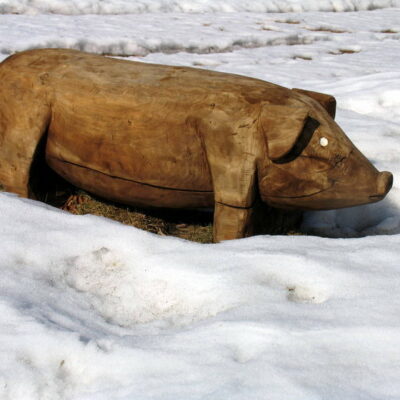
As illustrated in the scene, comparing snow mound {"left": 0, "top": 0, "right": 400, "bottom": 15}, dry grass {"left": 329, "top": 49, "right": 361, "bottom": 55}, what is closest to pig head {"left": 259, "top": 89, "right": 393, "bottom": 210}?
dry grass {"left": 329, "top": 49, "right": 361, "bottom": 55}

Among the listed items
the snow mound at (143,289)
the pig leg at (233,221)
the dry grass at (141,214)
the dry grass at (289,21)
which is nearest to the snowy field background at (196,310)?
the snow mound at (143,289)

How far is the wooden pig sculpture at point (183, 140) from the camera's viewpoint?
3.17m

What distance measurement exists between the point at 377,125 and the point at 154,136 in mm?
2587

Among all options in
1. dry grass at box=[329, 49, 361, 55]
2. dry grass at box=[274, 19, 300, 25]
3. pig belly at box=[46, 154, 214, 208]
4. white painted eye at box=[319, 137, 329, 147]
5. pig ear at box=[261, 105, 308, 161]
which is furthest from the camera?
dry grass at box=[274, 19, 300, 25]

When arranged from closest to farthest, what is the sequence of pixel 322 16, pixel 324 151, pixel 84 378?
pixel 84 378
pixel 324 151
pixel 322 16

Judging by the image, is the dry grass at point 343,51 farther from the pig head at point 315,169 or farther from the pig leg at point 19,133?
the pig leg at point 19,133

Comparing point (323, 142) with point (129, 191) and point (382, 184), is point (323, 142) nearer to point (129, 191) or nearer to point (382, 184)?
point (382, 184)

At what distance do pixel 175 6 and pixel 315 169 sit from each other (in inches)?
340

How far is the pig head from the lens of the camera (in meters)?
3.13

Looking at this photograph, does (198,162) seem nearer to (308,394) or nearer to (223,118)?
(223,118)

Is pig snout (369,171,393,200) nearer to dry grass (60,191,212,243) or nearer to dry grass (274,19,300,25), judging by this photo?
dry grass (60,191,212,243)

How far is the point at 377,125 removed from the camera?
5168mm

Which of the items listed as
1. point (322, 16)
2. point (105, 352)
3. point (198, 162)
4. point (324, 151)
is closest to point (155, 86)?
point (198, 162)

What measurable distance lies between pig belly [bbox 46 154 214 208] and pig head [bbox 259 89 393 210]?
42 centimetres
